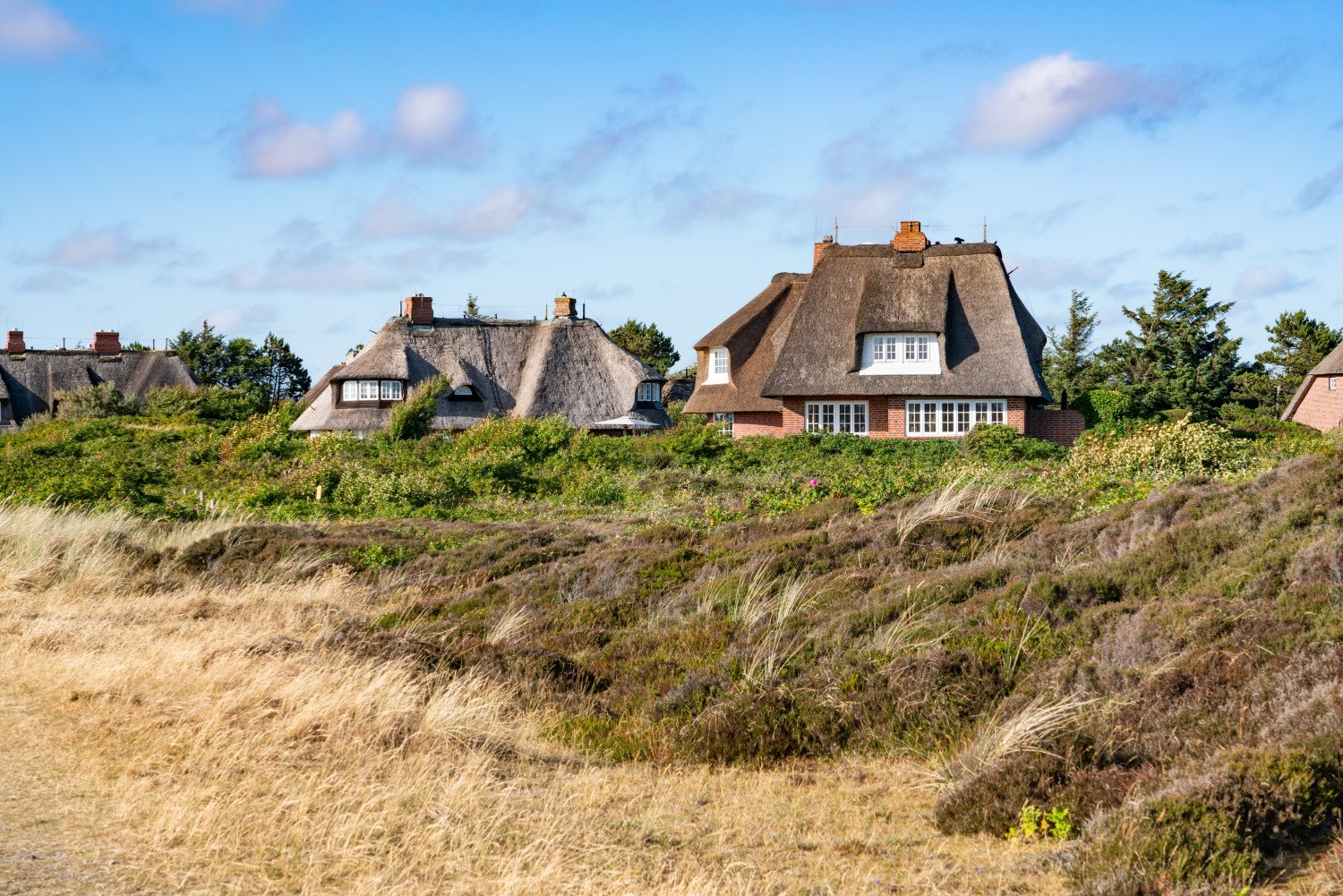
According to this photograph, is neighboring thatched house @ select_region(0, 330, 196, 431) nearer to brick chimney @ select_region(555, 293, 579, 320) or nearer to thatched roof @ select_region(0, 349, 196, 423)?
thatched roof @ select_region(0, 349, 196, 423)

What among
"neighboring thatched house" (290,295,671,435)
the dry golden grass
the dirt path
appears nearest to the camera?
the dirt path

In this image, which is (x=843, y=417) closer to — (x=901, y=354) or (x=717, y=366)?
(x=901, y=354)

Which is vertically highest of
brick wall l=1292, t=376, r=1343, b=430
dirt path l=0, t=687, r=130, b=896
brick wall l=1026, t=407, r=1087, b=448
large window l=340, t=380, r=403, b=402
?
large window l=340, t=380, r=403, b=402

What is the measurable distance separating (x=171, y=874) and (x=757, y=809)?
328 cm

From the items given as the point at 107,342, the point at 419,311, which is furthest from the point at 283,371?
the point at 419,311

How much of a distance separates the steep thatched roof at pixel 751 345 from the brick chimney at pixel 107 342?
38.1 meters

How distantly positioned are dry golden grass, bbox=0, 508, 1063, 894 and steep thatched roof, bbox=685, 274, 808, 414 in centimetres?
3061

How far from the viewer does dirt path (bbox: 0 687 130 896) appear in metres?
6.09

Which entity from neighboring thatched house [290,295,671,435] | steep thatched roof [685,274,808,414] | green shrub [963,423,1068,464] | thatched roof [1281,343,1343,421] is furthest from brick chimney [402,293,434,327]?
thatched roof [1281,343,1343,421]

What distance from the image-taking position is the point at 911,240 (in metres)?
40.4

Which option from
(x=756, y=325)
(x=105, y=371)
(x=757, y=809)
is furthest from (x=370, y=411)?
(x=757, y=809)

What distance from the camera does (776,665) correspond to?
9.77 metres

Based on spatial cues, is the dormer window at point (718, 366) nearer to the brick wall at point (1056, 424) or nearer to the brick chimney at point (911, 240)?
the brick chimney at point (911, 240)

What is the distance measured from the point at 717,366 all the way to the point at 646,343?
32.5 meters
